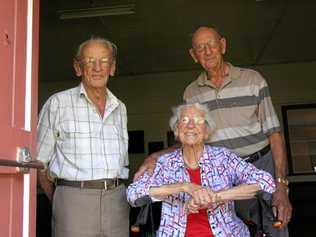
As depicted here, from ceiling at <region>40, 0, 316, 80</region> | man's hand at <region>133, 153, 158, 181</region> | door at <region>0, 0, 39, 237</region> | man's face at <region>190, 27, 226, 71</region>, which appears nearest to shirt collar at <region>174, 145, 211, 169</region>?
man's hand at <region>133, 153, 158, 181</region>

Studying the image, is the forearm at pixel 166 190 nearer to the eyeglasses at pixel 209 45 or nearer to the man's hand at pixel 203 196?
the man's hand at pixel 203 196

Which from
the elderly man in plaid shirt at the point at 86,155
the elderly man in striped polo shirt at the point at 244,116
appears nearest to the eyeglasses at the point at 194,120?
the elderly man in striped polo shirt at the point at 244,116

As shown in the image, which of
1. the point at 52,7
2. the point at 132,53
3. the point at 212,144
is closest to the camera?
the point at 212,144

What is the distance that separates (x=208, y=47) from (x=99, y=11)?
3124 mm

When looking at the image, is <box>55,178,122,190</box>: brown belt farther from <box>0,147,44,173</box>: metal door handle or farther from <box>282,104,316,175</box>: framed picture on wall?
<box>282,104,316,175</box>: framed picture on wall

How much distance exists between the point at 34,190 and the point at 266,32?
5.41 metres

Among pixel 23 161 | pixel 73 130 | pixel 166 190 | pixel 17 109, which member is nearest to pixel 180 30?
pixel 73 130

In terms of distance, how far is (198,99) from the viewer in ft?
8.40

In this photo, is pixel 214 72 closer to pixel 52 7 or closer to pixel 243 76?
pixel 243 76

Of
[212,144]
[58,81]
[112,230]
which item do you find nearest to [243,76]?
[212,144]

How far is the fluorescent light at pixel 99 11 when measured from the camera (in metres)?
5.21

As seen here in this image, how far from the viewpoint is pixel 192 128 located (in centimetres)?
212

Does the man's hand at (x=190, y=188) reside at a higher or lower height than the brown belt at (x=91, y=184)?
lower

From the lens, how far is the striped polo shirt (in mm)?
2422
